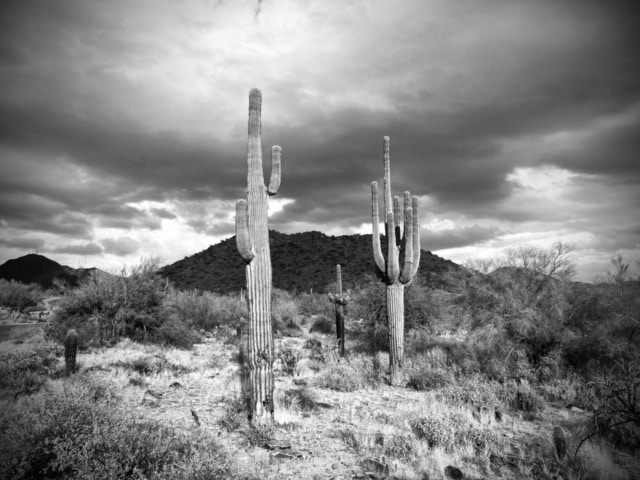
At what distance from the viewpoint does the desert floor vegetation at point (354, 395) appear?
5309mm

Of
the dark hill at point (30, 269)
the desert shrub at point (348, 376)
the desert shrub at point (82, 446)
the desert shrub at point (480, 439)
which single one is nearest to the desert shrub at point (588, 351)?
the desert shrub at point (480, 439)

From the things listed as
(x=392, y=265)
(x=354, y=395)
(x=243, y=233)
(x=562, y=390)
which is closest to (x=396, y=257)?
(x=392, y=265)

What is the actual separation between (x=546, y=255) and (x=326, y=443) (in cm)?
944

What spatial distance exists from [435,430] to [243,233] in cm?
500

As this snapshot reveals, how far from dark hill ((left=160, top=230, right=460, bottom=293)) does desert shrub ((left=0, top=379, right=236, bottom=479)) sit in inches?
1460

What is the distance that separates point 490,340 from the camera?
1105cm

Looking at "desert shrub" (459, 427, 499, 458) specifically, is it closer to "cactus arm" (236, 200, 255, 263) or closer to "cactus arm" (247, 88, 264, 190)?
"cactus arm" (236, 200, 255, 263)

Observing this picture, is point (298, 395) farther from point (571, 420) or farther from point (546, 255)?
point (546, 255)

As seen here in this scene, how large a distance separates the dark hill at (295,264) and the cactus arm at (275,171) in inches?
1362

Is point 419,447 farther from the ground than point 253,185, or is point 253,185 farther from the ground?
point 253,185

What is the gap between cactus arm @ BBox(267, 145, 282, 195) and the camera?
8.07m

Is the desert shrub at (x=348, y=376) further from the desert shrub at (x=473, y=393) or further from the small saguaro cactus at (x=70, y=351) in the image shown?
the small saguaro cactus at (x=70, y=351)

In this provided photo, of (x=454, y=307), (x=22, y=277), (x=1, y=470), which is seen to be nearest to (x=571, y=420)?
(x=454, y=307)

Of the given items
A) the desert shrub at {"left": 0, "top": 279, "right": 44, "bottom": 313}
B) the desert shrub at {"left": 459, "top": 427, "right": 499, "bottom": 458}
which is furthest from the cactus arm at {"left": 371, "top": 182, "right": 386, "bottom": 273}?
the desert shrub at {"left": 0, "top": 279, "right": 44, "bottom": 313}
